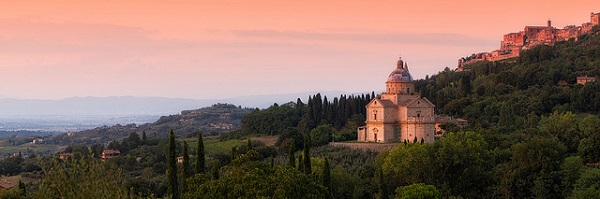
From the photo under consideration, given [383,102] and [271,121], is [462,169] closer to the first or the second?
[383,102]

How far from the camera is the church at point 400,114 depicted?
54.2 meters

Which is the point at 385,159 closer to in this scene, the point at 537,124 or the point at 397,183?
the point at 397,183

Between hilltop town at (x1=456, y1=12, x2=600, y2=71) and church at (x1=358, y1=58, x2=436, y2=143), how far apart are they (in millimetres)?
49201

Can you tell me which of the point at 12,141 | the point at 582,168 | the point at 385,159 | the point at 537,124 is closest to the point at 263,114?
the point at 537,124

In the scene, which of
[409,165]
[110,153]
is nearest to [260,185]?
[409,165]

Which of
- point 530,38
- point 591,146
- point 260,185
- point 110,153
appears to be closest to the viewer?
point 260,185

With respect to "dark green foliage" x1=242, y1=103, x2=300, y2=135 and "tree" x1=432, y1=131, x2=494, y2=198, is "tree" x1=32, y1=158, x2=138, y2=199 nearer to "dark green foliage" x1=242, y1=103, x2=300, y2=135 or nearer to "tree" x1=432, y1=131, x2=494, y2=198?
"tree" x1=432, y1=131, x2=494, y2=198

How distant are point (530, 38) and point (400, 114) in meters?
60.7

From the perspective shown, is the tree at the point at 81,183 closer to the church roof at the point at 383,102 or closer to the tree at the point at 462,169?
the tree at the point at 462,169

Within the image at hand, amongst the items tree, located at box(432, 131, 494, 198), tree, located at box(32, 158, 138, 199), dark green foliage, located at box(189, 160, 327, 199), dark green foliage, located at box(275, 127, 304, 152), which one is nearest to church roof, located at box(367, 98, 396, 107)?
dark green foliage, located at box(275, 127, 304, 152)

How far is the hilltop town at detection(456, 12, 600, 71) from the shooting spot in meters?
103

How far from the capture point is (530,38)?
109312 mm

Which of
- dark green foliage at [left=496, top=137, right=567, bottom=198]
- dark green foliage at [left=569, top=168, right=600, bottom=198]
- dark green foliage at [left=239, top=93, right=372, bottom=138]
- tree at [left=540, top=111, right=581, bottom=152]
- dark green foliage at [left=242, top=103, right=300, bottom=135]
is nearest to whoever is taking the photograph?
dark green foliage at [left=569, top=168, right=600, bottom=198]

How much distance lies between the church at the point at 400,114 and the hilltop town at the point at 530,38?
49201 mm
